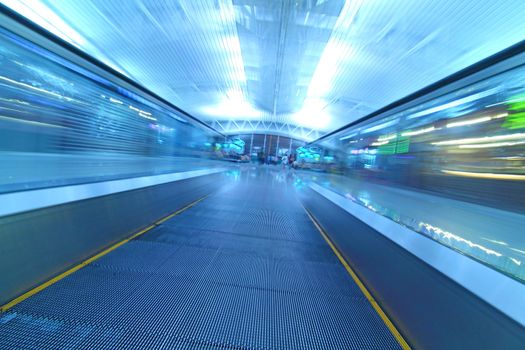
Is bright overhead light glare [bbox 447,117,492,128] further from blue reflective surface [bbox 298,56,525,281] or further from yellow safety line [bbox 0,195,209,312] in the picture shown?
yellow safety line [bbox 0,195,209,312]

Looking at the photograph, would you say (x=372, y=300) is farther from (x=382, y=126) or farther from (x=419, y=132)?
(x=382, y=126)

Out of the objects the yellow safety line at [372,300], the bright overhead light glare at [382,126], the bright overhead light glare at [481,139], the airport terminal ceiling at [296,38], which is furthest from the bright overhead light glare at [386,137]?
the airport terminal ceiling at [296,38]

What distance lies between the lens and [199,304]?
2.22m

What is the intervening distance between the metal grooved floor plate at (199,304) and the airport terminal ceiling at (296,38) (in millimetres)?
9890

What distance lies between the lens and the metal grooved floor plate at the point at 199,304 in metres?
1.78

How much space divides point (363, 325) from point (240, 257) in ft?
5.63

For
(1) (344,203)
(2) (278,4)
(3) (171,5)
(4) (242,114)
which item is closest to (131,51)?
(3) (171,5)

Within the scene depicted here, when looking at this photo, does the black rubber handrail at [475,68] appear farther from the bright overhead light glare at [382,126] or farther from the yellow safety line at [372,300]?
the yellow safety line at [372,300]

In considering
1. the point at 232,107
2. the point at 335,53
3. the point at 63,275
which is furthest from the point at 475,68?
the point at 232,107

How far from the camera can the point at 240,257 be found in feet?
10.9

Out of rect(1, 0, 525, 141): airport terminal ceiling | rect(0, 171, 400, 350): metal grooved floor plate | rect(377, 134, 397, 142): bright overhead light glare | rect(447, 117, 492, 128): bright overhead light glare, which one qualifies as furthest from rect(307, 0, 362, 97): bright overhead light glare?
rect(0, 171, 400, 350): metal grooved floor plate

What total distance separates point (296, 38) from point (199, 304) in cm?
1279

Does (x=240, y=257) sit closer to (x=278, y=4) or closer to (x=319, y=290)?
(x=319, y=290)

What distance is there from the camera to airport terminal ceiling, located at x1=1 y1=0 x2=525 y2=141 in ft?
29.1
